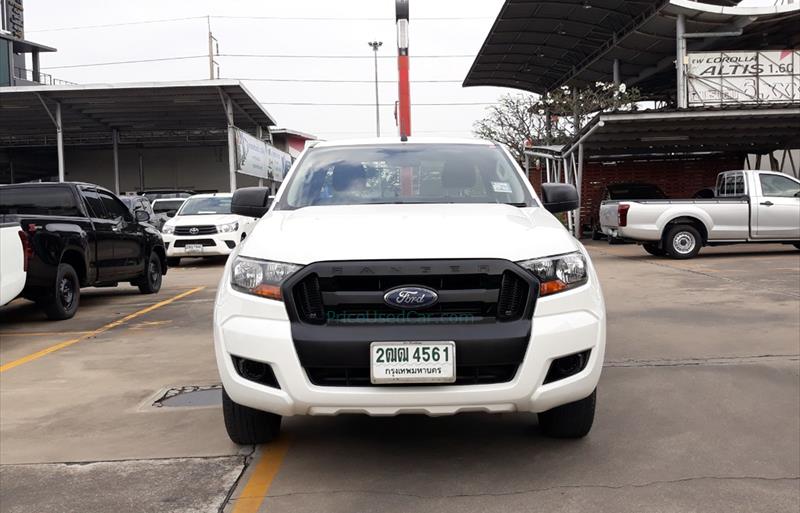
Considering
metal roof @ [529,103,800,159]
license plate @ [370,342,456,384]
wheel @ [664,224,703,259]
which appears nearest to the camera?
license plate @ [370,342,456,384]

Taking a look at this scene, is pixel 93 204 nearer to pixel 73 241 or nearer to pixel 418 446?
pixel 73 241

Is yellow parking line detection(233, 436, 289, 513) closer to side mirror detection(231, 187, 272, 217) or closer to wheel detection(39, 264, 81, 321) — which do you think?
side mirror detection(231, 187, 272, 217)

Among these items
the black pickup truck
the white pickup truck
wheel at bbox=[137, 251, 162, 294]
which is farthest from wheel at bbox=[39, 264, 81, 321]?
the white pickup truck

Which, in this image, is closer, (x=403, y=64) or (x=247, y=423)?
(x=247, y=423)

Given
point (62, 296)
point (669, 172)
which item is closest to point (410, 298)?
point (62, 296)

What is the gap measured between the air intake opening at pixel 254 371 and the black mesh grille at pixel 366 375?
0.70 feet

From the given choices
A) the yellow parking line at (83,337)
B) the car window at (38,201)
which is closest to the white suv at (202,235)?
the yellow parking line at (83,337)

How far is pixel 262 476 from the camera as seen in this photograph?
359cm

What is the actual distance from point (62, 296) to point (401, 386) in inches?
264

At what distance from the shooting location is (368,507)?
322 cm

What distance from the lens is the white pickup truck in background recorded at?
7.02m

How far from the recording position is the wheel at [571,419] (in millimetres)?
3873

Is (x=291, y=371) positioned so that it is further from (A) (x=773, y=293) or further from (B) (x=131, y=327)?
(A) (x=773, y=293)

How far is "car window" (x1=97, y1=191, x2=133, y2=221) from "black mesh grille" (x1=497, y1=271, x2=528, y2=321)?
830cm
